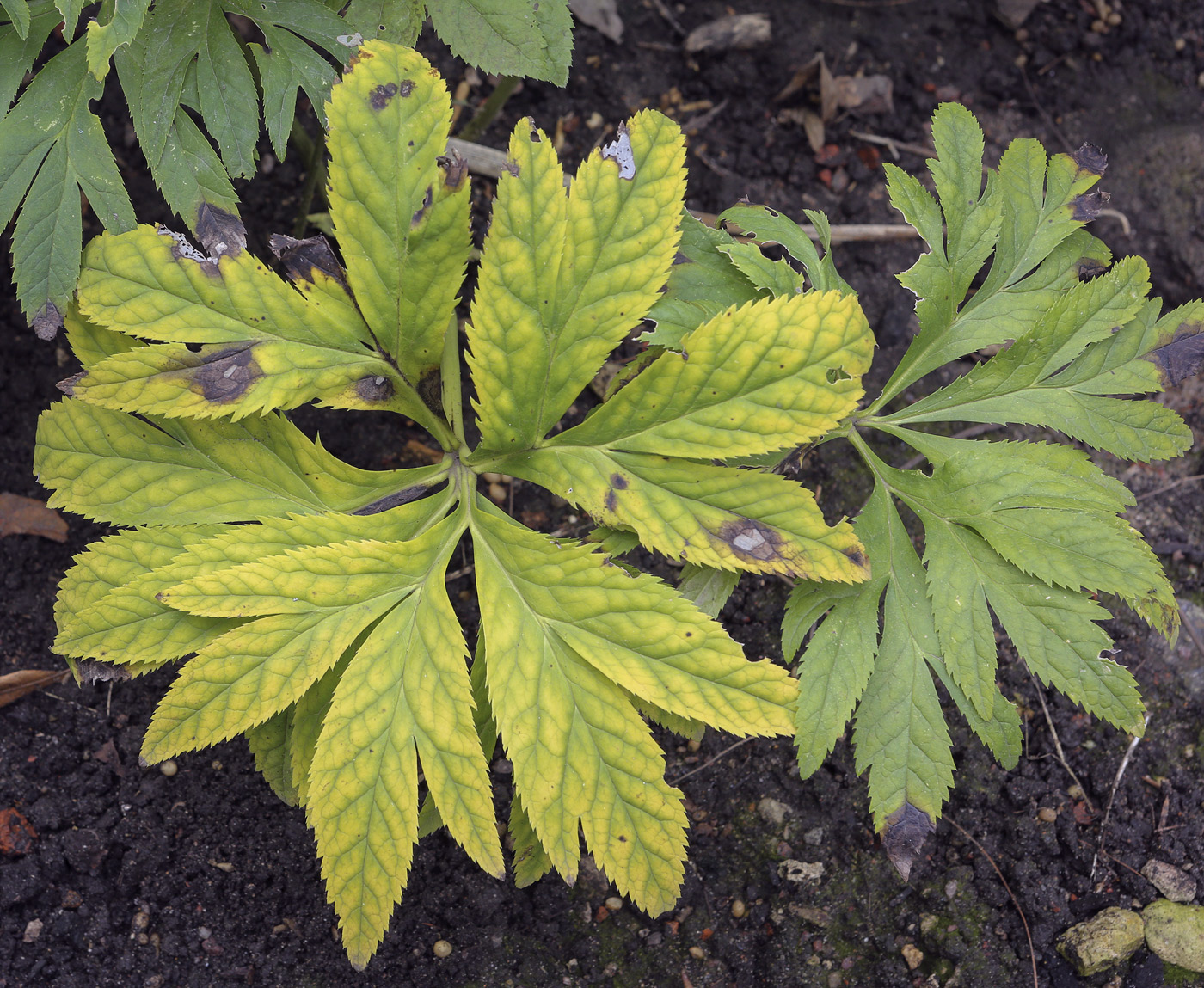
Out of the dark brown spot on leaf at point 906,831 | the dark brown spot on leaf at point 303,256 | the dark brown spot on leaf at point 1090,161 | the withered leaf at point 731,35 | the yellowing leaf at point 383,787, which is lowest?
the yellowing leaf at point 383,787

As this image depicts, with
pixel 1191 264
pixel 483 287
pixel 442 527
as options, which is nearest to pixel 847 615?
pixel 442 527

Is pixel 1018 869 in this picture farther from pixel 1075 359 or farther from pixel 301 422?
pixel 301 422

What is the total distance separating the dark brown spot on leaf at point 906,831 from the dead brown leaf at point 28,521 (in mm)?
2297

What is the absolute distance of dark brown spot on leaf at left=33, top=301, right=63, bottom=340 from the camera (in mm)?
1879

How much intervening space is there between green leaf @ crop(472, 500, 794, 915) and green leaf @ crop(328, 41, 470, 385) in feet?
2.42

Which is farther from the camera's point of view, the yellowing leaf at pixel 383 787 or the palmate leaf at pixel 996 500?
the palmate leaf at pixel 996 500

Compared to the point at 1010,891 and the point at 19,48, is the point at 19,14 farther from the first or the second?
the point at 1010,891

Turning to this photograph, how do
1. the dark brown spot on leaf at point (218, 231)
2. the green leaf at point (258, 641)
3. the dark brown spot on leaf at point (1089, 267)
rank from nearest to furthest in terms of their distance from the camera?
the green leaf at point (258, 641)
the dark brown spot on leaf at point (218, 231)
the dark brown spot on leaf at point (1089, 267)

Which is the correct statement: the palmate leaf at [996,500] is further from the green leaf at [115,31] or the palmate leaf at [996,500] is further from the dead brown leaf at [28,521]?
the dead brown leaf at [28,521]

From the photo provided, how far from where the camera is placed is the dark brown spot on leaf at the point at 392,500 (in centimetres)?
213

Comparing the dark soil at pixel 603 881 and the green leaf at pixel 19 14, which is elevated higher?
the green leaf at pixel 19 14

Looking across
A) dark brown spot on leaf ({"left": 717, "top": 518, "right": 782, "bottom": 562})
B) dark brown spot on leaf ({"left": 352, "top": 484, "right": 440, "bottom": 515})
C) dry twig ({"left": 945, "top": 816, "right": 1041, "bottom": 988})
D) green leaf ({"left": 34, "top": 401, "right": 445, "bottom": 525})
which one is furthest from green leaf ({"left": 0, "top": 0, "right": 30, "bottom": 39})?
dry twig ({"left": 945, "top": 816, "right": 1041, "bottom": 988})

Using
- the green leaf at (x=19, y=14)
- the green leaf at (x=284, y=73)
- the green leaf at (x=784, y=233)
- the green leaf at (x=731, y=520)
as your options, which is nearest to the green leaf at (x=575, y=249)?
the green leaf at (x=731, y=520)

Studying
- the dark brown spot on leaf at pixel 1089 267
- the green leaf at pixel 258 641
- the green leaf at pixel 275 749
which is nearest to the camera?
the green leaf at pixel 258 641
